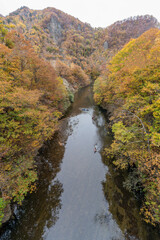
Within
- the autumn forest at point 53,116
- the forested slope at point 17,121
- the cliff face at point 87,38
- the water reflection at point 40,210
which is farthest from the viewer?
the cliff face at point 87,38

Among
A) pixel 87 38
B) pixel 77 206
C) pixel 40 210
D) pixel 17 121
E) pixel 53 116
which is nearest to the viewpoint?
pixel 40 210

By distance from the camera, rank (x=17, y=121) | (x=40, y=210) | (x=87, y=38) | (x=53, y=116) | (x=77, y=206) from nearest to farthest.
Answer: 1. (x=40, y=210)
2. (x=77, y=206)
3. (x=17, y=121)
4. (x=53, y=116)
5. (x=87, y=38)

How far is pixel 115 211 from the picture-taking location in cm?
960

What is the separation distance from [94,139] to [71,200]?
11546 mm

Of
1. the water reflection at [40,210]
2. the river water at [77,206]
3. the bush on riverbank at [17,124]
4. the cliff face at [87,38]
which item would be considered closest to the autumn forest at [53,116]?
the bush on riverbank at [17,124]

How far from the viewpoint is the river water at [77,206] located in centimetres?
834

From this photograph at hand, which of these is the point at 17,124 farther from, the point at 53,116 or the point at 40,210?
the point at 53,116

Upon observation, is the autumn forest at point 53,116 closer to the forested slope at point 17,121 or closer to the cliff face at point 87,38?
the forested slope at point 17,121

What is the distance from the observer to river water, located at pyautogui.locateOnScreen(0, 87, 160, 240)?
8.34 metres

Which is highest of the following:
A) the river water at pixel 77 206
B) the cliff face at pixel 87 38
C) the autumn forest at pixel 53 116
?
the cliff face at pixel 87 38

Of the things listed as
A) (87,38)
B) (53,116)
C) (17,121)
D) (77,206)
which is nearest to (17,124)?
(17,121)

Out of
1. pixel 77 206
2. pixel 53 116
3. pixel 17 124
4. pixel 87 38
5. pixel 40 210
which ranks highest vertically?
pixel 87 38

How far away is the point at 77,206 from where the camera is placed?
10.2 m

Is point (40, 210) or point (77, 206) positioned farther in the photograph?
point (77, 206)
